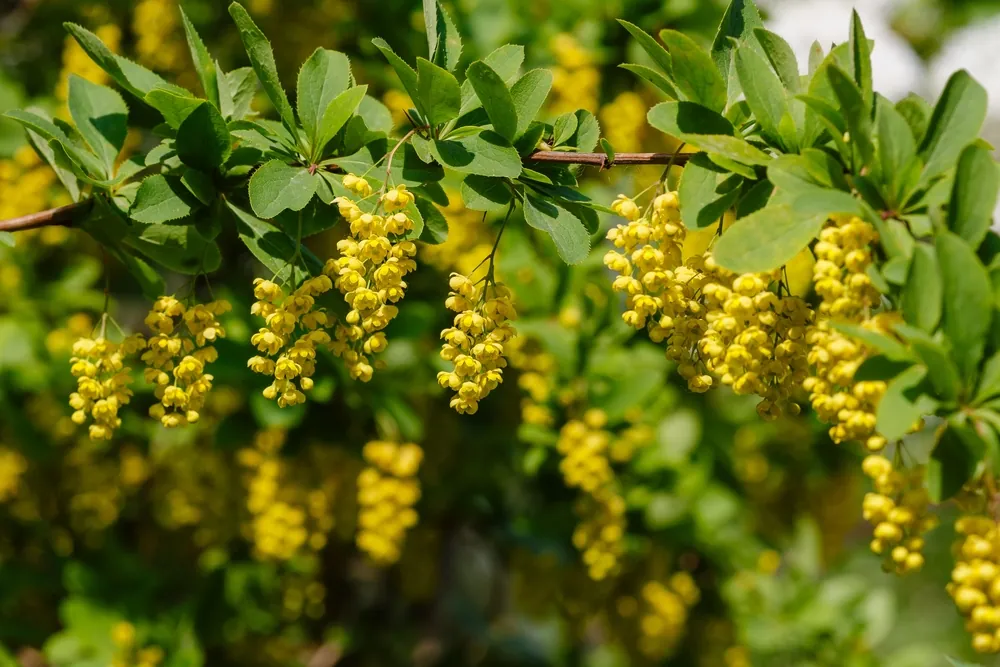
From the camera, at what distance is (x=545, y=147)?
115 centimetres

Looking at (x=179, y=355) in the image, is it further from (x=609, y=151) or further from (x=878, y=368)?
(x=878, y=368)

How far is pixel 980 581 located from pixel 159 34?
2.35 m

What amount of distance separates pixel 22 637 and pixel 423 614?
1.30m

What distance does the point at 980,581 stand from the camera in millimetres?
924

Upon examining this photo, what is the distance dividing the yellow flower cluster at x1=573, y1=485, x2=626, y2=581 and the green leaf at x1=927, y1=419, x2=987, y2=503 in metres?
1.15

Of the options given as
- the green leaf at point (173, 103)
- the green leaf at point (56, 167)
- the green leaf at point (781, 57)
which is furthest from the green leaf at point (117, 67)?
the green leaf at point (781, 57)

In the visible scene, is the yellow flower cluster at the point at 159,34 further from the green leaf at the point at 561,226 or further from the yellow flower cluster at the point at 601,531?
the green leaf at the point at 561,226

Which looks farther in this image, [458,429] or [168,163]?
[458,429]

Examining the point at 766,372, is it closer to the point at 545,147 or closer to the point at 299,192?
the point at 545,147

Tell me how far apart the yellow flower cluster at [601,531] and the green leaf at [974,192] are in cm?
123

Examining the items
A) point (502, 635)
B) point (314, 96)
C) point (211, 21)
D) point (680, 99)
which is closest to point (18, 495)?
point (211, 21)

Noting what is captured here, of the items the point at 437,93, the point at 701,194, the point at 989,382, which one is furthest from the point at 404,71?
the point at 989,382

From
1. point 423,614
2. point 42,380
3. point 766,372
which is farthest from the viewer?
point 423,614

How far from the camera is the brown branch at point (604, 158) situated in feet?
3.49
